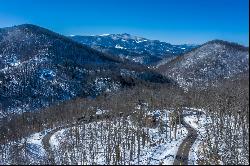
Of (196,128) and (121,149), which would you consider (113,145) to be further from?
(196,128)

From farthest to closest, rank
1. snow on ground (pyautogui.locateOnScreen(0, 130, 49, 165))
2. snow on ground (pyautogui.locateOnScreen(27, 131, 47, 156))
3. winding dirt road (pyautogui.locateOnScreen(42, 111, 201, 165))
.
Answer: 1. snow on ground (pyautogui.locateOnScreen(27, 131, 47, 156))
2. snow on ground (pyautogui.locateOnScreen(0, 130, 49, 165))
3. winding dirt road (pyautogui.locateOnScreen(42, 111, 201, 165))

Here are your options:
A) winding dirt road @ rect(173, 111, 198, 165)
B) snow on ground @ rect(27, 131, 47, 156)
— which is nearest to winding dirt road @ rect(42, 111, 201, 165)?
winding dirt road @ rect(173, 111, 198, 165)

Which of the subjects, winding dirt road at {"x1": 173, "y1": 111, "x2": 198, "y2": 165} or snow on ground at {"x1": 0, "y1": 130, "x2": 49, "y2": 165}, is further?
winding dirt road at {"x1": 173, "y1": 111, "x2": 198, "y2": 165}

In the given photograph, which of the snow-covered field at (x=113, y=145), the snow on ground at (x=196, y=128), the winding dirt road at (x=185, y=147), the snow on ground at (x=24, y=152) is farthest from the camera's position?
the snow on ground at (x=196, y=128)

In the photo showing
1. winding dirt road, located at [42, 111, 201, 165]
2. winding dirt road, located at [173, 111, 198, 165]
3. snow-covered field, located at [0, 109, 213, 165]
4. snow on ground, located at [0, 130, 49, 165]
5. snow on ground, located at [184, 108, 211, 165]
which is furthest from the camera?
snow on ground, located at [184, 108, 211, 165]

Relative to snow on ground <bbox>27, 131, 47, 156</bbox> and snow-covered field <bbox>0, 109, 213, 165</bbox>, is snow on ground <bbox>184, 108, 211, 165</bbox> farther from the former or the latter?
snow on ground <bbox>27, 131, 47, 156</bbox>

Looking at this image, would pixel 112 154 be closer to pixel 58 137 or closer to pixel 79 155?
pixel 79 155

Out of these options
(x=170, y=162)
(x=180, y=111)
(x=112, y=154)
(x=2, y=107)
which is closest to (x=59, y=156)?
(x=112, y=154)

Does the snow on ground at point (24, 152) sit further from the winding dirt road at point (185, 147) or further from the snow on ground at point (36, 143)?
the winding dirt road at point (185, 147)

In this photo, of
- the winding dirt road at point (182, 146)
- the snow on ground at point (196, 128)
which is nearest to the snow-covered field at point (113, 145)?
the snow on ground at point (196, 128)

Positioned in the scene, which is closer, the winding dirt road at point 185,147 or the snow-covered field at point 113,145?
the winding dirt road at point 185,147

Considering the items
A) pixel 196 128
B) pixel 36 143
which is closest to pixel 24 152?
pixel 36 143
